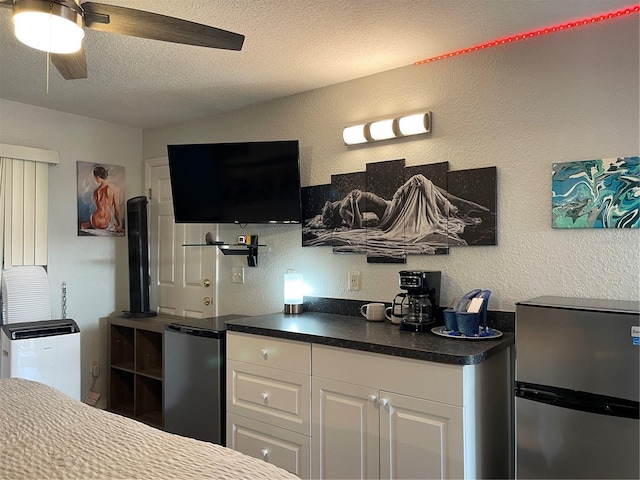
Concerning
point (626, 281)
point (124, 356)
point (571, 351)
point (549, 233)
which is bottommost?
point (124, 356)

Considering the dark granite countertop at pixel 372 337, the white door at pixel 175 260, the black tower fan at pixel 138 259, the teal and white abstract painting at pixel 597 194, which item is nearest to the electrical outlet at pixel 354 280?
the dark granite countertop at pixel 372 337

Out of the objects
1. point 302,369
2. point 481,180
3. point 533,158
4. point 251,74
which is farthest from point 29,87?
point 533,158

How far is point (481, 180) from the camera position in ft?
8.32

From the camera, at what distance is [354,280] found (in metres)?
3.01

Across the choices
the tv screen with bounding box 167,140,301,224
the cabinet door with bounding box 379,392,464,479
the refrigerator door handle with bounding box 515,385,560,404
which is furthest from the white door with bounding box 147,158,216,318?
the refrigerator door handle with bounding box 515,385,560,404

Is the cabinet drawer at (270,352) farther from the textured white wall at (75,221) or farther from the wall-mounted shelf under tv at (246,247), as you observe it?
the textured white wall at (75,221)

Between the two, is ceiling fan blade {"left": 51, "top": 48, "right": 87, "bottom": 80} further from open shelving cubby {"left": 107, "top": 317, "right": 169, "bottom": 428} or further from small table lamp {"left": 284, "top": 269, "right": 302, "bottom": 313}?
open shelving cubby {"left": 107, "top": 317, "right": 169, "bottom": 428}

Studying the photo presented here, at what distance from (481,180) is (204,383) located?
1.98m

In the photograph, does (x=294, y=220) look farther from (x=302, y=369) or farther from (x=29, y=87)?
(x=29, y=87)

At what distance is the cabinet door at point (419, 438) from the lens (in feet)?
6.40

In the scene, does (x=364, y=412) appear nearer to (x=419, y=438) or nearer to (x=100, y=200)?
(x=419, y=438)

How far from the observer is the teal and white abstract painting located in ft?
6.94

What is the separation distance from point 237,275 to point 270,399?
1.28 metres

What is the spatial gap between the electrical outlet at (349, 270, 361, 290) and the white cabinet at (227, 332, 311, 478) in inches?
26.7
